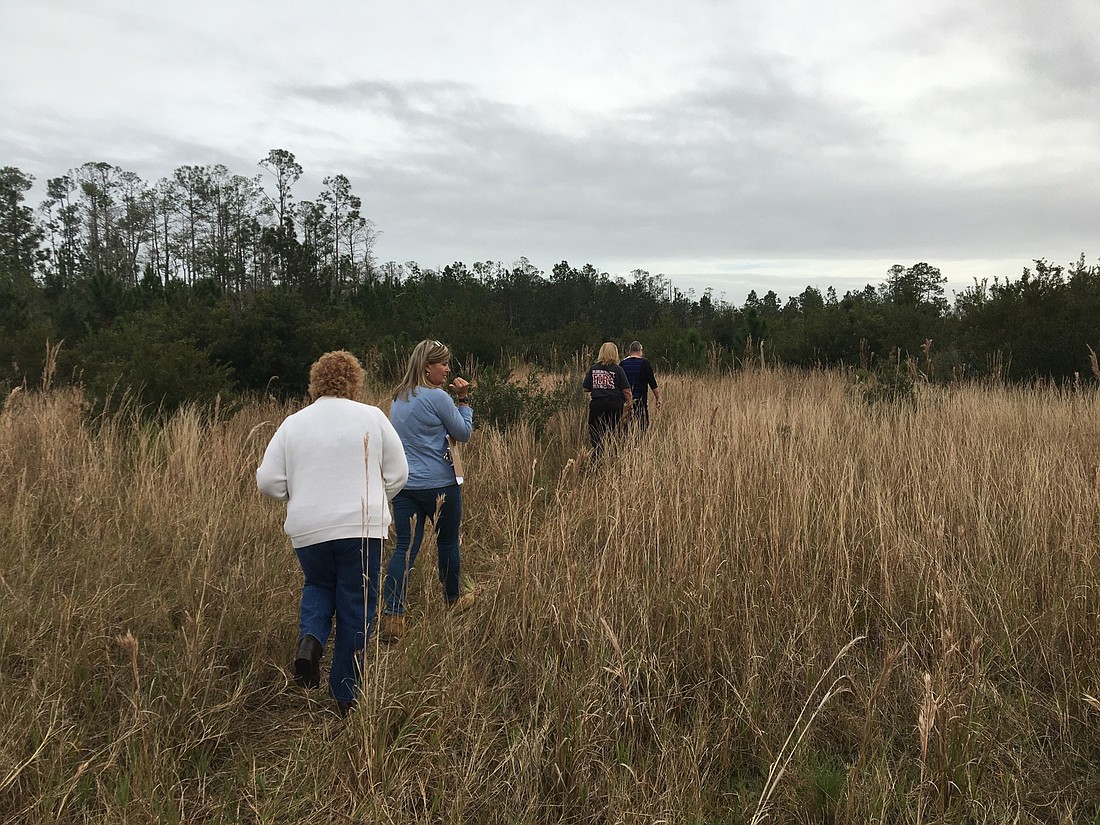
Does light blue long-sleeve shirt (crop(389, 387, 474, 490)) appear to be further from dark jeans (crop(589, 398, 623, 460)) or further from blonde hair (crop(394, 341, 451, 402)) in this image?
dark jeans (crop(589, 398, 623, 460))

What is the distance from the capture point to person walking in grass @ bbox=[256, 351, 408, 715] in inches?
109

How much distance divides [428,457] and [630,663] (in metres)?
1.69

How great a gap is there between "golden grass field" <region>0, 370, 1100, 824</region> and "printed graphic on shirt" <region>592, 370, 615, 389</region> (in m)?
2.67

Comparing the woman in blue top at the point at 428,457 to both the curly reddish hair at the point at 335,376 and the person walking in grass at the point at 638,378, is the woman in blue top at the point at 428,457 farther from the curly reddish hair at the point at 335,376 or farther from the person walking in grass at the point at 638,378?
the person walking in grass at the point at 638,378

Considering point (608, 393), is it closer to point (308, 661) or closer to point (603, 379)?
point (603, 379)

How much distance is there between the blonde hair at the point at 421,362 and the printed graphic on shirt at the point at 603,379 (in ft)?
11.9

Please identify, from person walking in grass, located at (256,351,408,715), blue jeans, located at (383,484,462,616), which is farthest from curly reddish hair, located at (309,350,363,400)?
blue jeans, located at (383,484,462,616)

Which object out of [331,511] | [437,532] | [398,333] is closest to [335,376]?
[331,511]

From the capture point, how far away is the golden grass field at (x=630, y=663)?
211cm

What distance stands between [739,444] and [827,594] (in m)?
1.57

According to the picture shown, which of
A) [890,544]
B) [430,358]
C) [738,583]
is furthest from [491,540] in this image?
[890,544]

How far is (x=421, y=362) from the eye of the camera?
382cm

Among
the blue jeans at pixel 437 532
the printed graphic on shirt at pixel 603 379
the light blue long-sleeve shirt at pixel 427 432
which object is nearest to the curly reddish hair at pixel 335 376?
the light blue long-sleeve shirt at pixel 427 432

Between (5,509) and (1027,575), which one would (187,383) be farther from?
(1027,575)
